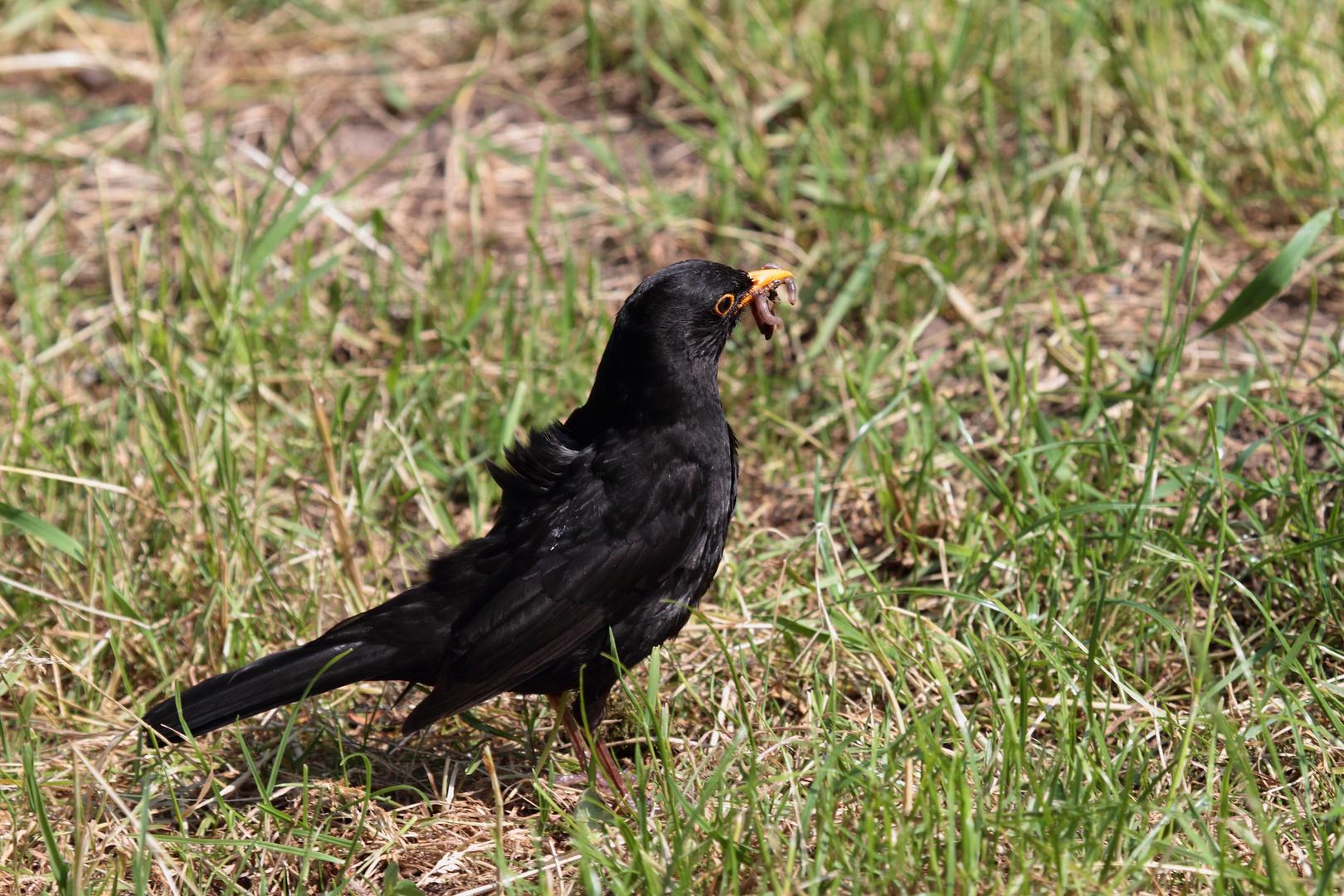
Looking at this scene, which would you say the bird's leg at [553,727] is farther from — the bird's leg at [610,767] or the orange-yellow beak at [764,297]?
the orange-yellow beak at [764,297]

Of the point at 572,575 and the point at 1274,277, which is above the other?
the point at 1274,277

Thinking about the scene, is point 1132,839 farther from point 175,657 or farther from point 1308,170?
point 1308,170

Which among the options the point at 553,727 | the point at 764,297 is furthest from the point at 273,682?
the point at 764,297

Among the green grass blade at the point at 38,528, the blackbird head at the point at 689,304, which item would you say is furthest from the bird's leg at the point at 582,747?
the green grass blade at the point at 38,528

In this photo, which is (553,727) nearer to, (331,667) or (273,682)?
(331,667)

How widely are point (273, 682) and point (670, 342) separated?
4.24 feet

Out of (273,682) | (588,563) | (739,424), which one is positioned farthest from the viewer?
(739,424)

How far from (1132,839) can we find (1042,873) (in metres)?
0.22

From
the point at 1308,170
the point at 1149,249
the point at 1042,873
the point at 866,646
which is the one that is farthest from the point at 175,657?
the point at 1308,170

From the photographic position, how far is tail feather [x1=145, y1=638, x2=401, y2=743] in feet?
9.77

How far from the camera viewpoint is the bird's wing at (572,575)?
301cm

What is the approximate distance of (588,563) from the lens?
3.11 meters

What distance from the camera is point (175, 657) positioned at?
367cm

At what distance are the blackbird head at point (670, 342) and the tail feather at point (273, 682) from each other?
35.4 inches
